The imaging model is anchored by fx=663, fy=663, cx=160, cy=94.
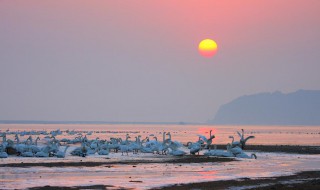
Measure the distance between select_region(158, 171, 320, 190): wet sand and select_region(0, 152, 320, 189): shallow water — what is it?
1173 mm

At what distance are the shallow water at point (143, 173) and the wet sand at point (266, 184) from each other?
1.17 m

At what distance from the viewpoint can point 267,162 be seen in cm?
3881

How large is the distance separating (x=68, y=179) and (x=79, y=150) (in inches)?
646

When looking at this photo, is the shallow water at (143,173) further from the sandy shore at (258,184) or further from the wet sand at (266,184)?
the wet sand at (266,184)

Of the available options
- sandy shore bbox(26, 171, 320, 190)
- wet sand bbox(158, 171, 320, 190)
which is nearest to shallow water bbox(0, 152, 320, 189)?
sandy shore bbox(26, 171, 320, 190)

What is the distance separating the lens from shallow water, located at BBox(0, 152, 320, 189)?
25234mm

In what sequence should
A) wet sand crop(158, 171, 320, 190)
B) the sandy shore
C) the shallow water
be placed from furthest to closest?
1. the shallow water
2. wet sand crop(158, 171, 320, 190)
3. the sandy shore

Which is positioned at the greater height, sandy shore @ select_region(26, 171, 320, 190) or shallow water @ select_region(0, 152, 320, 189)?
shallow water @ select_region(0, 152, 320, 189)

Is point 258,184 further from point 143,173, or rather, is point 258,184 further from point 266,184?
point 143,173

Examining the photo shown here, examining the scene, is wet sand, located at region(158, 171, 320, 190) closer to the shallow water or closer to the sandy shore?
the sandy shore

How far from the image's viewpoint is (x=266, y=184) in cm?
2564

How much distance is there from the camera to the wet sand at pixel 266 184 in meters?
24.1

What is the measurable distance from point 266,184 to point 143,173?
6.49 m

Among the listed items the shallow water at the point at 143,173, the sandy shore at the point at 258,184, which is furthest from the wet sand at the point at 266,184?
the shallow water at the point at 143,173
